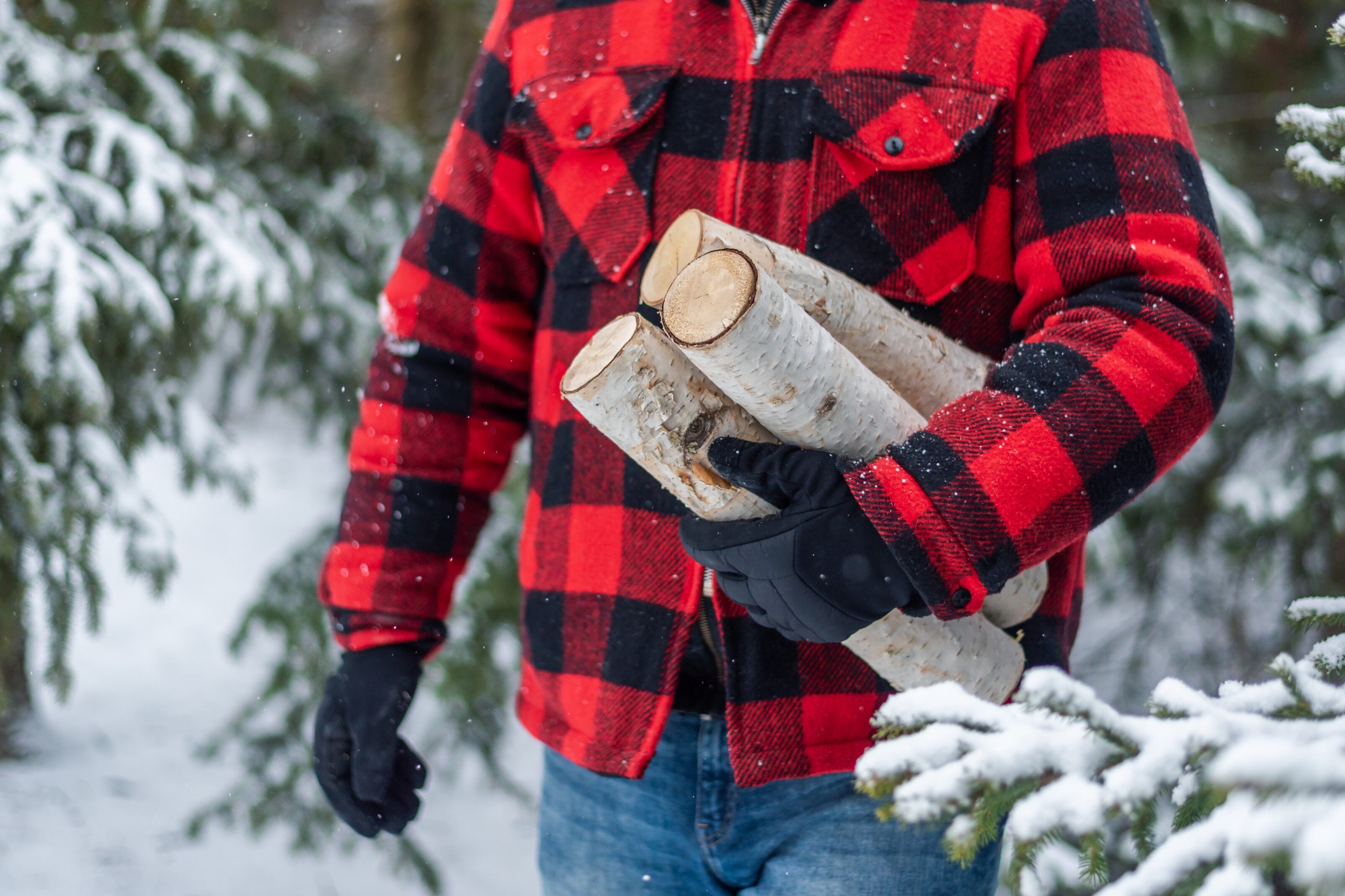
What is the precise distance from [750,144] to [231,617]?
5.57 m

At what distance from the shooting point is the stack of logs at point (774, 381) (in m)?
1.02

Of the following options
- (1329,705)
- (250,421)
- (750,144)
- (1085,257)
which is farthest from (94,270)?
(250,421)

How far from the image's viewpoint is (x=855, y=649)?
1220 millimetres

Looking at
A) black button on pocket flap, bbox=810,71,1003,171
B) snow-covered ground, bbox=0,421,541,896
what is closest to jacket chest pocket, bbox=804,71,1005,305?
black button on pocket flap, bbox=810,71,1003,171

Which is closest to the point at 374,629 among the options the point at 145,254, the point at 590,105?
the point at 590,105

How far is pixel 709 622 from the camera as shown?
139cm

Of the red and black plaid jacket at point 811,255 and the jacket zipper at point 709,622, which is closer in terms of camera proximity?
the red and black plaid jacket at point 811,255

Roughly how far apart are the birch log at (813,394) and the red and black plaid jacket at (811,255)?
0.09 meters

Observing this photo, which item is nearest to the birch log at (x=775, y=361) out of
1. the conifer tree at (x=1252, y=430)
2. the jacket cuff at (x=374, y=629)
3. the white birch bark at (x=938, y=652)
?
the white birch bark at (x=938, y=652)

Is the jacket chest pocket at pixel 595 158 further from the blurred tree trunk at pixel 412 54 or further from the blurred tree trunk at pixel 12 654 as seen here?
the blurred tree trunk at pixel 412 54

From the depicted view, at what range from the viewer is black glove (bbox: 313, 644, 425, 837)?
5.26ft

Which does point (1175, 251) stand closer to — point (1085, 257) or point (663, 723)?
point (1085, 257)

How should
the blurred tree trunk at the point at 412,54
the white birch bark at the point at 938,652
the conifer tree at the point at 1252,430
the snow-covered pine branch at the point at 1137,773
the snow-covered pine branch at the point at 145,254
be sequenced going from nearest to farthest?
the snow-covered pine branch at the point at 1137,773, the white birch bark at the point at 938,652, the snow-covered pine branch at the point at 145,254, the conifer tree at the point at 1252,430, the blurred tree trunk at the point at 412,54

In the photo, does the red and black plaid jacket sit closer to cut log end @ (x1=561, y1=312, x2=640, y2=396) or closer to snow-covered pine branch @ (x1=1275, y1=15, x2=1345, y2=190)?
snow-covered pine branch @ (x1=1275, y1=15, x2=1345, y2=190)
